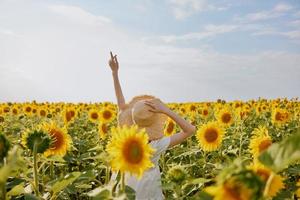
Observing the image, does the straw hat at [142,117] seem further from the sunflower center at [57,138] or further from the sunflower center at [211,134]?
the sunflower center at [211,134]

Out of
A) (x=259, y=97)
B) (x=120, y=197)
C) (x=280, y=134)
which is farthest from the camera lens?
(x=259, y=97)

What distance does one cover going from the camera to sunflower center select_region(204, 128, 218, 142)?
16.8 ft

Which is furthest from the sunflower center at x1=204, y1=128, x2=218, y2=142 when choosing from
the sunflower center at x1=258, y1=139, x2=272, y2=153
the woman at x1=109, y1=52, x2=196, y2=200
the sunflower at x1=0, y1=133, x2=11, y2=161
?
the sunflower at x1=0, y1=133, x2=11, y2=161

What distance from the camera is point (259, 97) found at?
15367mm

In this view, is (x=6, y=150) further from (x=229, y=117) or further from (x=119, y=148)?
(x=229, y=117)

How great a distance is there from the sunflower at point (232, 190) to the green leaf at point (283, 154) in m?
0.10

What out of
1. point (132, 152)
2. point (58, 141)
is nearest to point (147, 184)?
point (58, 141)

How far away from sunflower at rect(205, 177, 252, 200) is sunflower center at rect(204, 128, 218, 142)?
3.72 m

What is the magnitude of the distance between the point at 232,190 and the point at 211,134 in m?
3.77

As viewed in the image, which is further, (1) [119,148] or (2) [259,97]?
(2) [259,97]

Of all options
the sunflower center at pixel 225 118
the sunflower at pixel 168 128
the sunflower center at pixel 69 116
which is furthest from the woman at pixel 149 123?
the sunflower center at pixel 69 116

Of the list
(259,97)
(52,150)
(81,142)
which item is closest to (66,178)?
(52,150)

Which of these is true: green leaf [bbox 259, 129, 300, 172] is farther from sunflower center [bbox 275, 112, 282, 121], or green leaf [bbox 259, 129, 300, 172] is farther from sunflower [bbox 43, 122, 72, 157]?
sunflower center [bbox 275, 112, 282, 121]

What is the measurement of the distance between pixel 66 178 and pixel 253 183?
102 centimetres
